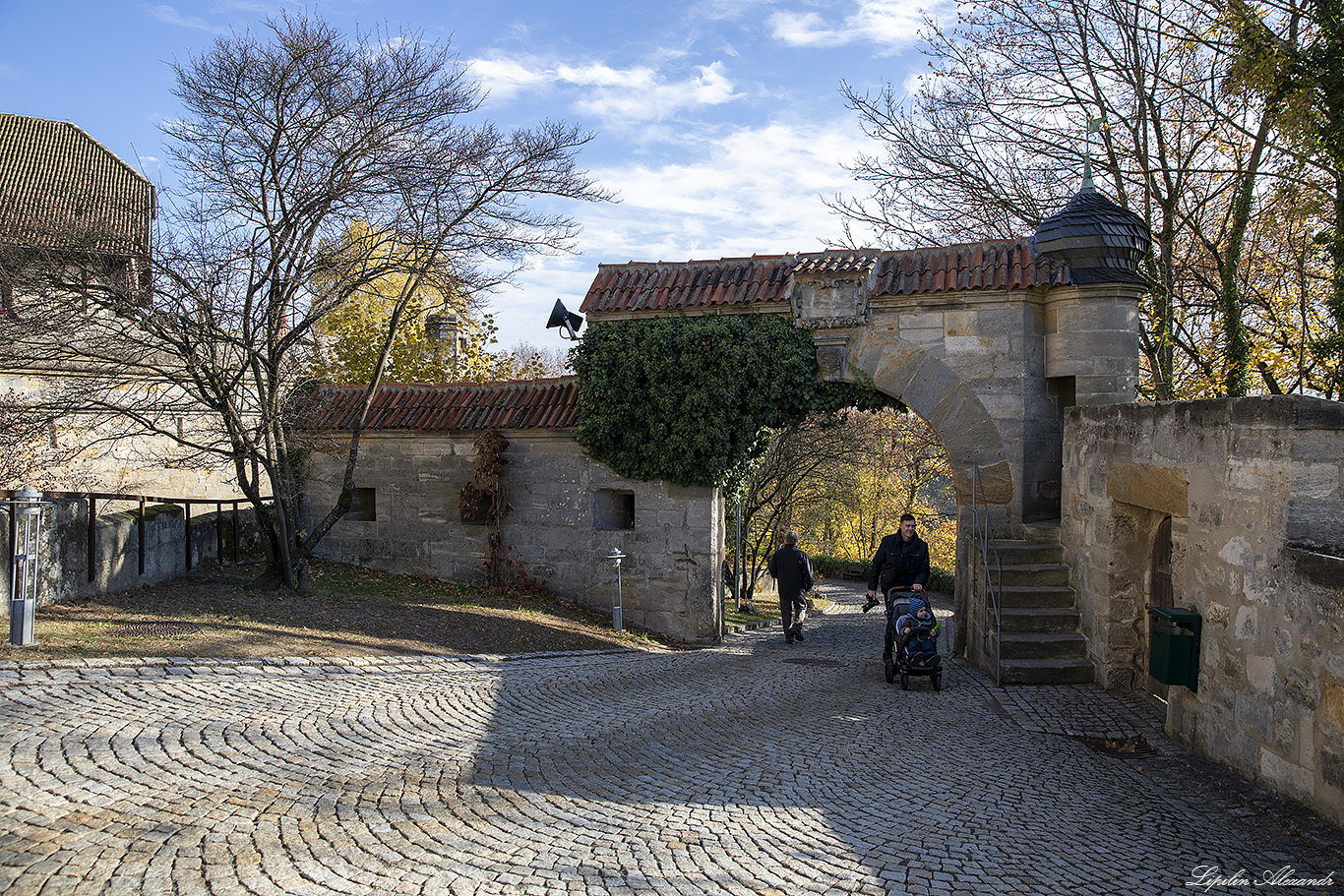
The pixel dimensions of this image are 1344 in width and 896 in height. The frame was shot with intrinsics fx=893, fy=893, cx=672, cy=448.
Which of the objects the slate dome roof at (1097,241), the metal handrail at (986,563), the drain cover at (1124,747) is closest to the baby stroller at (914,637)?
the metal handrail at (986,563)

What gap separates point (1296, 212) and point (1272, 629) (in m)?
7.77

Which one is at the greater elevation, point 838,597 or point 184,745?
point 184,745

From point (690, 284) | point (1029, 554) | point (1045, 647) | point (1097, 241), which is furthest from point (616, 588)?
point (1097, 241)

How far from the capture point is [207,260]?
9.91m

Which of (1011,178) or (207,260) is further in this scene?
(1011,178)

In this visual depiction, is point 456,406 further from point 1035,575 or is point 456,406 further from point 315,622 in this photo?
point 1035,575

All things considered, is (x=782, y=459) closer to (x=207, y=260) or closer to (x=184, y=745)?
(x=207, y=260)

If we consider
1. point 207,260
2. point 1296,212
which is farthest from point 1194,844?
point 207,260

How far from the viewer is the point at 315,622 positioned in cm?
994

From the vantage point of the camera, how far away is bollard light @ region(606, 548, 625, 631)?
40.7 feet

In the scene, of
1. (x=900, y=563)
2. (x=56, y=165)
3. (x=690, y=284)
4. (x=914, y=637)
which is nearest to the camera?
(x=914, y=637)

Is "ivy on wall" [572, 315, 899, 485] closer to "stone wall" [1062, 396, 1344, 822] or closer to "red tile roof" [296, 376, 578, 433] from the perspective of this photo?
"red tile roof" [296, 376, 578, 433]

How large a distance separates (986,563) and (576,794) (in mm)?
6052

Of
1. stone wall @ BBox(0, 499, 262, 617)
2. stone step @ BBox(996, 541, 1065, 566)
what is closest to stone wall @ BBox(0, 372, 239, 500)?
stone wall @ BBox(0, 499, 262, 617)
